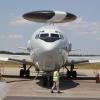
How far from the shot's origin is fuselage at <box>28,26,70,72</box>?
2111 centimetres

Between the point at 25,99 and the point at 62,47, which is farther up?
the point at 62,47

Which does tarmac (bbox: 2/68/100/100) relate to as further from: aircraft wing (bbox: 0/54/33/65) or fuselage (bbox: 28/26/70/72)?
aircraft wing (bbox: 0/54/33/65)

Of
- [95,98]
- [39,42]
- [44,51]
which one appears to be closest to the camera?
[95,98]

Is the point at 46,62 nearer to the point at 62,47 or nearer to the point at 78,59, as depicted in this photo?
the point at 62,47

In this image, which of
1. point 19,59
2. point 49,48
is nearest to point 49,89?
point 49,48

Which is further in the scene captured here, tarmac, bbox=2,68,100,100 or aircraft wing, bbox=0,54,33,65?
aircraft wing, bbox=0,54,33,65

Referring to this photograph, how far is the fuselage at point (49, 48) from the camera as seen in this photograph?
21.1 metres

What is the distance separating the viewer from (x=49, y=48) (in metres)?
20.8

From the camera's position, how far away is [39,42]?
2239cm

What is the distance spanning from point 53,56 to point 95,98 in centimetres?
474

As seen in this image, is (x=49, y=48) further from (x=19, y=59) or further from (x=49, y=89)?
(x=19, y=59)

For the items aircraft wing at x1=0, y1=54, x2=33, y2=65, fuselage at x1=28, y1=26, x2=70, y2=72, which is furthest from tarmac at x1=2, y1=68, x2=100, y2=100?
aircraft wing at x1=0, y1=54, x2=33, y2=65

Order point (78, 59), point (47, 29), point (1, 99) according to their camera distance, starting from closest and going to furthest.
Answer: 1. point (1, 99)
2. point (47, 29)
3. point (78, 59)

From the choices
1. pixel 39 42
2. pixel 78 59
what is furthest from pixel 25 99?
pixel 78 59
